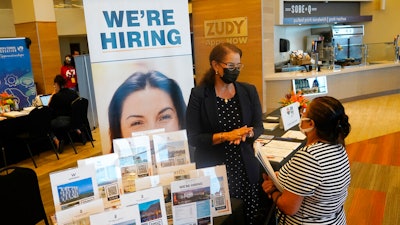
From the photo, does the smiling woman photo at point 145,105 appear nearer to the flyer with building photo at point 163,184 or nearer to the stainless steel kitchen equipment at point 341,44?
the flyer with building photo at point 163,184

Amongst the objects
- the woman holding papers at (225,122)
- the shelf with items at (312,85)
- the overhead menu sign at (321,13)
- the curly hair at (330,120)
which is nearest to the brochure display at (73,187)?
the woman holding papers at (225,122)

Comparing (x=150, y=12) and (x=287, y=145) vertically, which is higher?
(x=150, y=12)

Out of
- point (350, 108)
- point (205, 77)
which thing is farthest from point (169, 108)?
point (350, 108)

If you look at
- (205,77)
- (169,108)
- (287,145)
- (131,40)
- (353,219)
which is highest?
(131,40)

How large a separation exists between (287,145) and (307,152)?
1164 millimetres

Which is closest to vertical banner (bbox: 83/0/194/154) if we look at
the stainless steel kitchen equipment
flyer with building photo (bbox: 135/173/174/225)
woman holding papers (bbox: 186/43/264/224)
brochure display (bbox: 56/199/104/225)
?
woman holding papers (bbox: 186/43/264/224)

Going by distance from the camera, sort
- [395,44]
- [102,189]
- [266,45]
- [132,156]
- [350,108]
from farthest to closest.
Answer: [395,44], [350,108], [266,45], [132,156], [102,189]

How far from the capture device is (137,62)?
2186 millimetres

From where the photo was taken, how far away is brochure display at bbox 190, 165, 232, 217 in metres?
1.48

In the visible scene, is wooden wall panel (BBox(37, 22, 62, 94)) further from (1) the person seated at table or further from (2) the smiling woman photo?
A: (2) the smiling woman photo

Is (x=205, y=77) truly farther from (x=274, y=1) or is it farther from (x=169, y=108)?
(x=274, y=1)

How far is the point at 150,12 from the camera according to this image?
217cm

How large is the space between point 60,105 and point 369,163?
4945mm

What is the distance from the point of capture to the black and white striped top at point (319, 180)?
143cm
